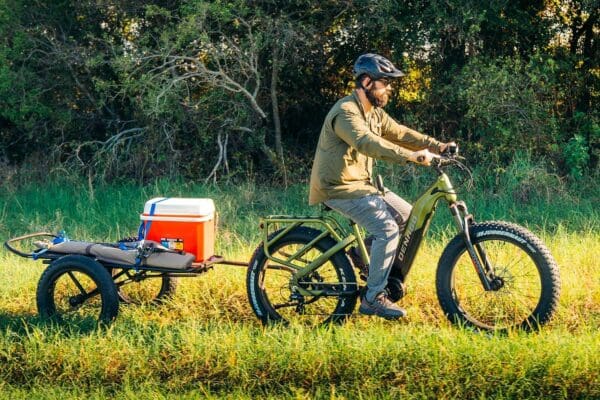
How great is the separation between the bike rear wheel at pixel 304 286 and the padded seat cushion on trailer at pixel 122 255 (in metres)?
0.51

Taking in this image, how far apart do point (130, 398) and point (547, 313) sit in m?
2.75

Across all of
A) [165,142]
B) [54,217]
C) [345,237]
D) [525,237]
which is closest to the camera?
[525,237]

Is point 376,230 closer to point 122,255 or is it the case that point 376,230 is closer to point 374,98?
point 374,98

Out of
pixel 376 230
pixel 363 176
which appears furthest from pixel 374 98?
pixel 376 230

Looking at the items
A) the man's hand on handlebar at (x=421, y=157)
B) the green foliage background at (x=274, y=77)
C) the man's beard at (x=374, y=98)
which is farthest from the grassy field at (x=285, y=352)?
the green foliage background at (x=274, y=77)

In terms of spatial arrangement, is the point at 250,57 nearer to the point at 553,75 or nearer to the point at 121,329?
the point at 553,75

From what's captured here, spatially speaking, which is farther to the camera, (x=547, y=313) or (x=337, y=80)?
(x=337, y=80)

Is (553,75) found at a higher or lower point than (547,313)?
higher

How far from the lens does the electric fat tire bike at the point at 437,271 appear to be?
5551 mm

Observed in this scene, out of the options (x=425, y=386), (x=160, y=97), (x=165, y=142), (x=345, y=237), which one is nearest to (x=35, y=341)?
(x=345, y=237)

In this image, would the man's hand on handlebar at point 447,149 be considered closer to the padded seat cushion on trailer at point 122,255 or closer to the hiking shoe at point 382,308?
the hiking shoe at point 382,308

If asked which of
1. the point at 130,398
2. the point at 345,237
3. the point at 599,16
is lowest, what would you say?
the point at 130,398

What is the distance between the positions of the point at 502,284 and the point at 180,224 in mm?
2388

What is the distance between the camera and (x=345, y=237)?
5.93 m
